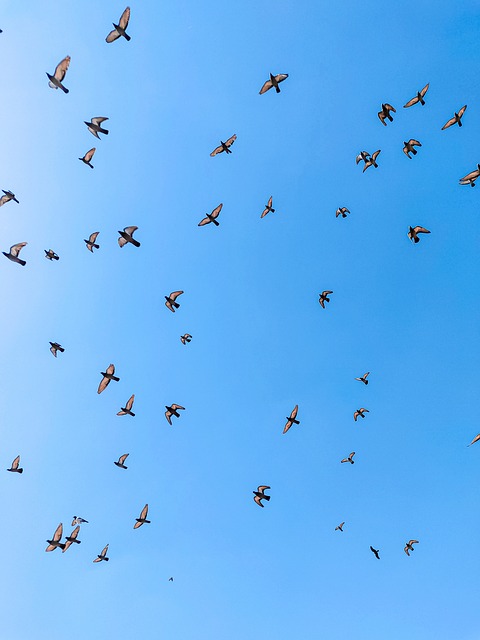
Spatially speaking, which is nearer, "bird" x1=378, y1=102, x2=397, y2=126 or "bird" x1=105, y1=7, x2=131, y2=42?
"bird" x1=105, y1=7, x2=131, y2=42

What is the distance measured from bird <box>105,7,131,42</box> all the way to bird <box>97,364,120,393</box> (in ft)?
61.3

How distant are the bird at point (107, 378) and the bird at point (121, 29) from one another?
61.3 feet

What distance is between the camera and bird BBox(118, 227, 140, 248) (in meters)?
27.6

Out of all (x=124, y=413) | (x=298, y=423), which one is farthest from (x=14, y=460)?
(x=298, y=423)

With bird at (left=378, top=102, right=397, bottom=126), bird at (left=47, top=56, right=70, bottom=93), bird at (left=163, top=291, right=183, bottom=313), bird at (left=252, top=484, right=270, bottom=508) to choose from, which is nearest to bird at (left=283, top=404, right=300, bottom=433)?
bird at (left=252, top=484, right=270, bottom=508)

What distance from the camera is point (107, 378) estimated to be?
30.9 m

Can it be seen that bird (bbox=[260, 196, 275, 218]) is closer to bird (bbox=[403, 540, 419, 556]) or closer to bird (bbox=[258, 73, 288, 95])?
bird (bbox=[258, 73, 288, 95])

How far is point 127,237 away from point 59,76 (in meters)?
9.09

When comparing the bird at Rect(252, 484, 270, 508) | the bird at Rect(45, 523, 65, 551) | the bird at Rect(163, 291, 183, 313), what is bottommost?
the bird at Rect(45, 523, 65, 551)

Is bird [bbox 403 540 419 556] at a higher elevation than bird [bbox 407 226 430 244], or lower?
lower

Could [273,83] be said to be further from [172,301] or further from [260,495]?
[260,495]

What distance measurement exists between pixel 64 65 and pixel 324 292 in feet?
69.9

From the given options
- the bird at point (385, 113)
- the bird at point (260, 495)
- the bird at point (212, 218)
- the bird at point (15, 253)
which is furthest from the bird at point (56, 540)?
the bird at point (385, 113)

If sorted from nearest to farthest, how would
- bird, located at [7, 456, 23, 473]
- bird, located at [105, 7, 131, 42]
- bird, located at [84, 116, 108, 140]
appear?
bird, located at [105, 7, 131, 42] < bird, located at [84, 116, 108, 140] < bird, located at [7, 456, 23, 473]
